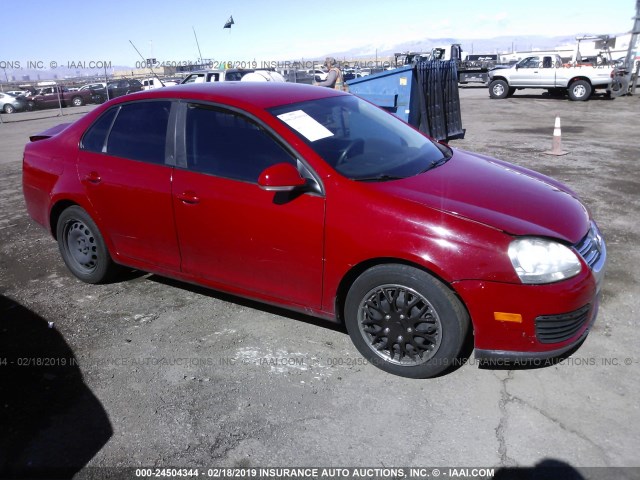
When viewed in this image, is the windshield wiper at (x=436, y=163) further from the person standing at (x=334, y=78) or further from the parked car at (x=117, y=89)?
the parked car at (x=117, y=89)

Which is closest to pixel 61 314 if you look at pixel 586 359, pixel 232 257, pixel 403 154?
pixel 232 257

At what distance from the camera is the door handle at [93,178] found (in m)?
4.08

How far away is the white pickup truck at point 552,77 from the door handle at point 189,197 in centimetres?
2044

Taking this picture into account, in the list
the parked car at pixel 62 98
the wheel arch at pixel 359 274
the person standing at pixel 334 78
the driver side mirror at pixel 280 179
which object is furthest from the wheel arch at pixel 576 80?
the parked car at pixel 62 98

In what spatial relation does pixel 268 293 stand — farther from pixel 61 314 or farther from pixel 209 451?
pixel 61 314

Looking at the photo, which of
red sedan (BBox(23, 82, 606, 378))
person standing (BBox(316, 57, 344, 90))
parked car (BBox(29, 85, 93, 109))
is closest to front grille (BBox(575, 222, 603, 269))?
red sedan (BBox(23, 82, 606, 378))

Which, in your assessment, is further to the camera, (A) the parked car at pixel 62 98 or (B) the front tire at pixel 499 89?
(A) the parked car at pixel 62 98

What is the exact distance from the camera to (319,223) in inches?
122

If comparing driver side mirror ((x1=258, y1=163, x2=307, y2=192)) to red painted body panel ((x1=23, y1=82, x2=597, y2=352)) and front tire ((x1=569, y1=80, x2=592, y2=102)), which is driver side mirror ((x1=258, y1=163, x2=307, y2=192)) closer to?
red painted body panel ((x1=23, y1=82, x2=597, y2=352))

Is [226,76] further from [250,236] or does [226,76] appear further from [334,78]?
[250,236]

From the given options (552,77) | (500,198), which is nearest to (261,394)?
(500,198)

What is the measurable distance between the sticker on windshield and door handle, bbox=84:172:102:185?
1.61 m

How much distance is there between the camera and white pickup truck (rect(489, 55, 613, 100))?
19938mm

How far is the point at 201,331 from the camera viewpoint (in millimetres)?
3775
